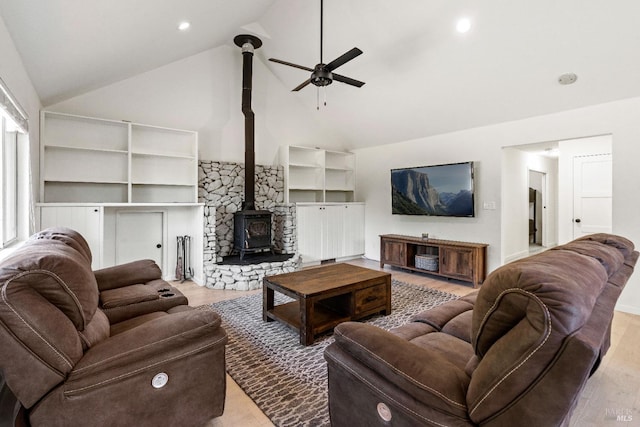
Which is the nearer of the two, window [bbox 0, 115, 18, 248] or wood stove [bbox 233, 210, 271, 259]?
window [bbox 0, 115, 18, 248]

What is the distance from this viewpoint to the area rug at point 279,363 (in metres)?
1.88

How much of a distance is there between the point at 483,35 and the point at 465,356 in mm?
3428

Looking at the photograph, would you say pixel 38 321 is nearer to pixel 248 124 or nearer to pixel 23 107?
pixel 23 107

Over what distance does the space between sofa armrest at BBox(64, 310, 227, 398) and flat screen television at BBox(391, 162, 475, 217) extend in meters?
4.34

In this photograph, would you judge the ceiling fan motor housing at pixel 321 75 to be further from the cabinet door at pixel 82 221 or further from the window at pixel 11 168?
the cabinet door at pixel 82 221

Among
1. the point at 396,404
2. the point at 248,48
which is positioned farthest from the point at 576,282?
the point at 248,48

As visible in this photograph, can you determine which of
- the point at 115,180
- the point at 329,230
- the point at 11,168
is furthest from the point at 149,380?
the point at 329,230

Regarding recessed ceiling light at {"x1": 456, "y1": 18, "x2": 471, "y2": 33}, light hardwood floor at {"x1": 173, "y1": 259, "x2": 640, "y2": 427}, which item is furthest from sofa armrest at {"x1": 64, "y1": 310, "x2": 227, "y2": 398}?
recessed ceiling light at {"x1": 456, "y1": 18, "x2": 471, "y2": 33}

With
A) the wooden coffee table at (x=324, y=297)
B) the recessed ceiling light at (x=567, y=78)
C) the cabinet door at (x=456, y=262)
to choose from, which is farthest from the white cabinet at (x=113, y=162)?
the recessed ceiling light at (x=567, y=78)

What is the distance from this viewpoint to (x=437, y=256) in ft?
16.8

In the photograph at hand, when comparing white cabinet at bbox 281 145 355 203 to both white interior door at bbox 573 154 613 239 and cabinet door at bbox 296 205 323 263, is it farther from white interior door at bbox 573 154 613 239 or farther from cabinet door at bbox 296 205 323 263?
white interior door at bbox 573 154 613 239

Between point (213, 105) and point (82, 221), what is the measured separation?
2628 mm

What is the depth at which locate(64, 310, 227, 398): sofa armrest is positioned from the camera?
128 centimetres

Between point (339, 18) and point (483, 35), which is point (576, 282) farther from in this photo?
point (339, 18)
